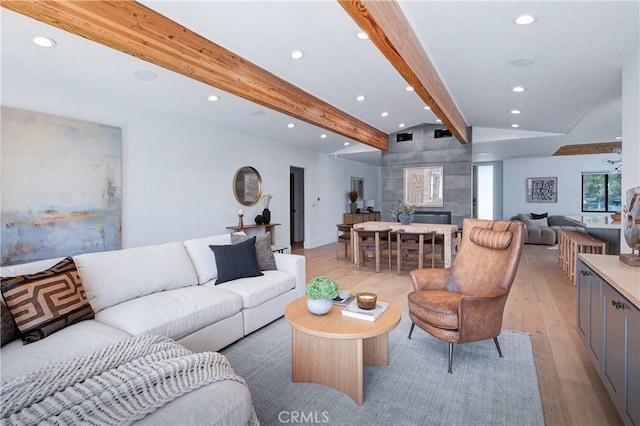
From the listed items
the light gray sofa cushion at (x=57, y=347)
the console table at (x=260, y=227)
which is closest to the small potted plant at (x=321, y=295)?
the light gray sofa cushion at (x=57, y=347)

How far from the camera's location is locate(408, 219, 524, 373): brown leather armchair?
2273 millimetres

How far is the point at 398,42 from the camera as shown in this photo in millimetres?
2566

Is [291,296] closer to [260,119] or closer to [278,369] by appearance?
[278,369]

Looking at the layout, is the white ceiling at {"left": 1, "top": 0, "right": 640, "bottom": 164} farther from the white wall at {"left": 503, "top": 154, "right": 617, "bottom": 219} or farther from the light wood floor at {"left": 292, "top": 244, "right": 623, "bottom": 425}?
the white wall at {"left": 503, "top": 154, "right": 617, "bottom": 219}

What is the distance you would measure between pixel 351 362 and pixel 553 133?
22.3 ft

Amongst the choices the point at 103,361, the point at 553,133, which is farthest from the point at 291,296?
the point at 553,133

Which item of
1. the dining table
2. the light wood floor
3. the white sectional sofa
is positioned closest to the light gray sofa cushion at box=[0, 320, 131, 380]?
the white sectional sofa

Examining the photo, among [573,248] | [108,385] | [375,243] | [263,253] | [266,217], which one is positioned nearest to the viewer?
[108,385]

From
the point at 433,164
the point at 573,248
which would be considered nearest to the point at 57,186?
the point at 573,248

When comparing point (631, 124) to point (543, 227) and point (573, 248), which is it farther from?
point (543, 227)

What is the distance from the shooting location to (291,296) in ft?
11.1

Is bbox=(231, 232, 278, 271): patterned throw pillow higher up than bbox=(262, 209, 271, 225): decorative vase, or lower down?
lower down

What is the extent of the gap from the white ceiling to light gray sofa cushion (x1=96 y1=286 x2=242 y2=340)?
229 centimetres

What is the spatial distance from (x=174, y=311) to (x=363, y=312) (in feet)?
4.39
